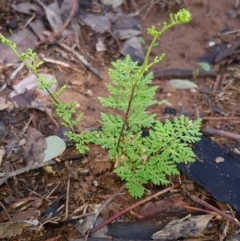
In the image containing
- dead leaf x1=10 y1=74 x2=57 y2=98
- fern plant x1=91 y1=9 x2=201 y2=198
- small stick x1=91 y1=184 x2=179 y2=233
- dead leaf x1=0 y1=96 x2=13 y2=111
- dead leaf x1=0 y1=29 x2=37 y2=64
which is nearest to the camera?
fern plant x1=91 y1=9 x2=201 y2=198

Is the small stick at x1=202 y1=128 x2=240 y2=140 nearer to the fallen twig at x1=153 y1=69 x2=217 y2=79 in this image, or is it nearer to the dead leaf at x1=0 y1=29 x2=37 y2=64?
the fallen twig at x1=153 y1=69 x2=217 y2=79

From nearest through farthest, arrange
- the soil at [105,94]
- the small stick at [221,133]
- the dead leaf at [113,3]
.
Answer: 1. the soil at [105,94]
2. the small stick at [221,133]
3. the dead leaf at [113,3]

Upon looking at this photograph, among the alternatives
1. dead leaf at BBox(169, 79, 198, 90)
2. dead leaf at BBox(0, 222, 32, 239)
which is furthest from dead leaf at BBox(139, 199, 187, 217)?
dead leaf at BBox(169, 79, 198, 90)

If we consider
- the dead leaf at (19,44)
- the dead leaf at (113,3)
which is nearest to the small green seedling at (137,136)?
the dead leaf at (19,44)

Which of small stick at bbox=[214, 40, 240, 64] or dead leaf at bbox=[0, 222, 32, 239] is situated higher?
dead leaf at bbox=[0, 222, 32, 239]

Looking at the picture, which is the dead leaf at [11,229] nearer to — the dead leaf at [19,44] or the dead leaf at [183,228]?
the dead leaf at [183,228]

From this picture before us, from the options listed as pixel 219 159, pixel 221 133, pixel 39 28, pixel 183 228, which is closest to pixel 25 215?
pixel 183 228
